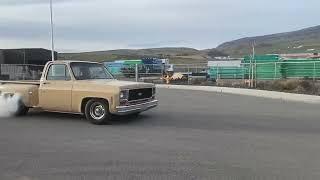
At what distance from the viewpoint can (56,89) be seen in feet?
49.6

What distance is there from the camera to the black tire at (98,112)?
47.3ft

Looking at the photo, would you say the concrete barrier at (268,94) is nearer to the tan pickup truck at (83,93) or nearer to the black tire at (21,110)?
the tan pickup truck at (83,93)

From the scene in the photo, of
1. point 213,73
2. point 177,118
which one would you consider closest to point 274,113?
point 177,118

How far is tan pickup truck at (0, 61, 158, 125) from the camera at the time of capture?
47.2 feet

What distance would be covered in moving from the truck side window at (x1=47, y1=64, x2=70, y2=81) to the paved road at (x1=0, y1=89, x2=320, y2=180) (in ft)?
4.00

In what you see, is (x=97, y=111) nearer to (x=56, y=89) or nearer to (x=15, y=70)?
(x=56, y=89)

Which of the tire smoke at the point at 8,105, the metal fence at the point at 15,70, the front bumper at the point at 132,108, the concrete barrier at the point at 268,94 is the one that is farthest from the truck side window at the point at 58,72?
the metal fence at the point at 15,70

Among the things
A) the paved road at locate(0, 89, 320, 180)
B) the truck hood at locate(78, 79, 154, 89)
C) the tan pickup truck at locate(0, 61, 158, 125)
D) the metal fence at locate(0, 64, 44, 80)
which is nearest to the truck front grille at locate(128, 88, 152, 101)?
the tan pickup truck at locate(0, 61, 158, 125)

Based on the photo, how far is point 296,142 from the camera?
11.6 meters

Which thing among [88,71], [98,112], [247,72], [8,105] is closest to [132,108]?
[98,112]

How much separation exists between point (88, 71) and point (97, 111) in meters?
1.60

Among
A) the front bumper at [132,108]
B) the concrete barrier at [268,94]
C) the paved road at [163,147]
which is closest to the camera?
the paved road at [163,147]

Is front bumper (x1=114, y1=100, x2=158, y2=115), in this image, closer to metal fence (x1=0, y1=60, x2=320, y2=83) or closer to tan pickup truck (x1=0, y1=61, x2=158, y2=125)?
tan pickup truck (x1=0, y1=61, x2=158, y2=125)

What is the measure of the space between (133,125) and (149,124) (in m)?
0.49
